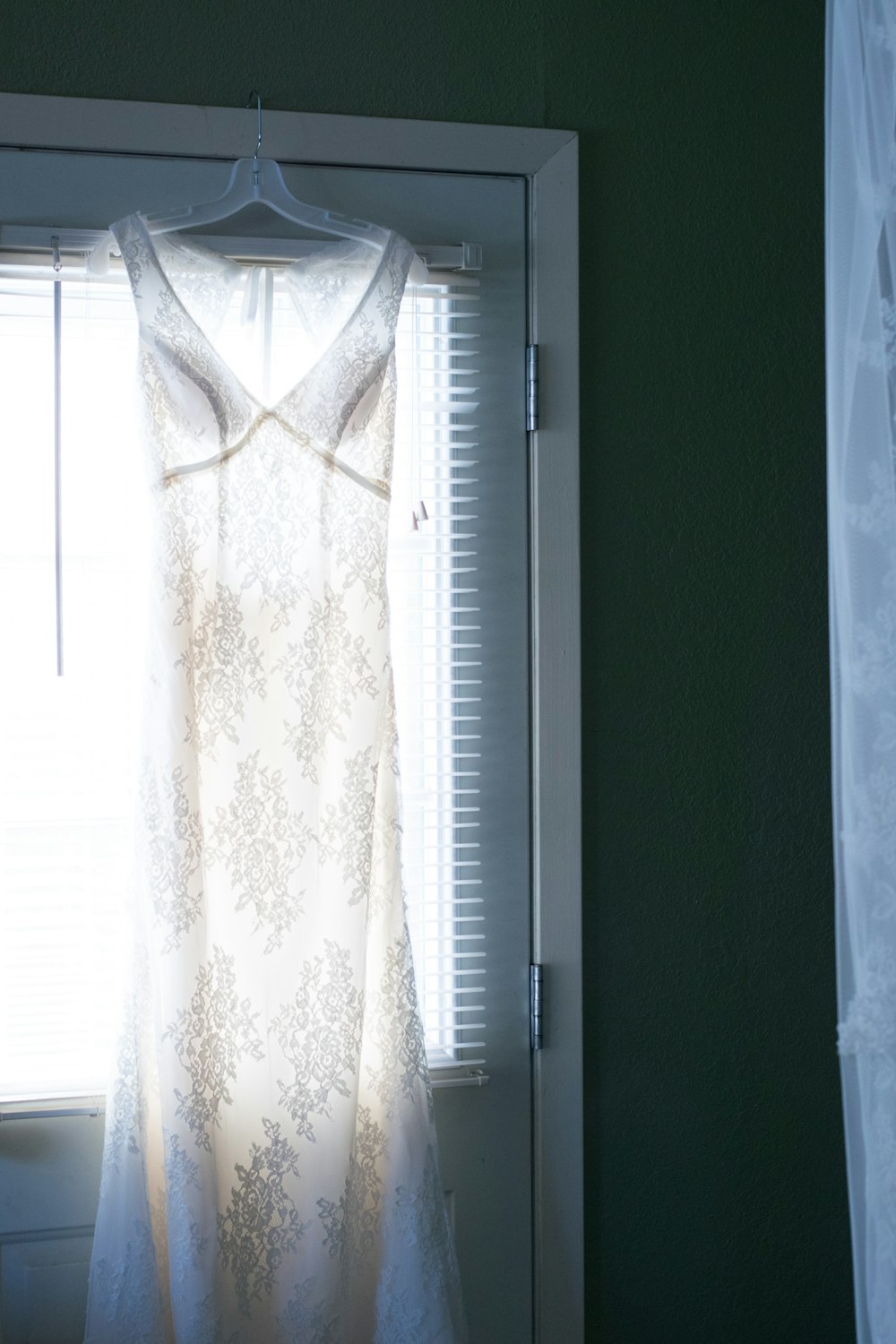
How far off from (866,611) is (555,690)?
67 centimetres

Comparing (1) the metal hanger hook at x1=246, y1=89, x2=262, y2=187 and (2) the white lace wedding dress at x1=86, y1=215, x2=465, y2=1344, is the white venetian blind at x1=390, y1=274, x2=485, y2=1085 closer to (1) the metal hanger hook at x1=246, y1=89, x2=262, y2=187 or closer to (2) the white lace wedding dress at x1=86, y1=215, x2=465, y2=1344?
(2) the white lace wedding dress at x1=86, y1=215, x2=465, y2=1344

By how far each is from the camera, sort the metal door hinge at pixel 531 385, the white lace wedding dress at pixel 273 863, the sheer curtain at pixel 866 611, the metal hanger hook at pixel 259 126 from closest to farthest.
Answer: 1. the sheer curtain at pixel 866 611
2. the white lace wedding dress at pixel 273 863
3. the metal hanger hook at pixel 259 126
4. the metal door hinge at pixel 531 385

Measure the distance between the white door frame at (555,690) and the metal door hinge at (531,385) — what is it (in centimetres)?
1

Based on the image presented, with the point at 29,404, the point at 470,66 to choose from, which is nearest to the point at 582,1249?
the point at 29,404

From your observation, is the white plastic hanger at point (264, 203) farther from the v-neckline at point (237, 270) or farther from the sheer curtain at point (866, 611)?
the sheer curtain at point (866, 611)

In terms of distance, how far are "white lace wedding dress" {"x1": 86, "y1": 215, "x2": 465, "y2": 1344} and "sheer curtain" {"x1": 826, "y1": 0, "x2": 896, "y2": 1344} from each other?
1.97ft

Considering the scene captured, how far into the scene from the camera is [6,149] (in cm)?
147

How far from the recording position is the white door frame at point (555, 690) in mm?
1596

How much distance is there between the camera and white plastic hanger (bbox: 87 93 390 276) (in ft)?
4.71

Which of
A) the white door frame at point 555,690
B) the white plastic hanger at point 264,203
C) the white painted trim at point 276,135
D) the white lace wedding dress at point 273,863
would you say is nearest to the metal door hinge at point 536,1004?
the white door frame at point 555,690

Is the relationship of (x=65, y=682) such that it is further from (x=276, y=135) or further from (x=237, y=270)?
(x=276, y=135)

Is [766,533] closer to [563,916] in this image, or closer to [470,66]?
[563,916]

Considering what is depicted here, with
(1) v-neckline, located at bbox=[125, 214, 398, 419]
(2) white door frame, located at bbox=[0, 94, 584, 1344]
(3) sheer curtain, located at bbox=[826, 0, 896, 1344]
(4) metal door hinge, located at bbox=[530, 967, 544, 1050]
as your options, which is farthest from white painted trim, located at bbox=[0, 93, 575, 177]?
(4) metal door hinge, located at bbox=[530, 967, 544, 1050]

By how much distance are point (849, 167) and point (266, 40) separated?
92 cm
